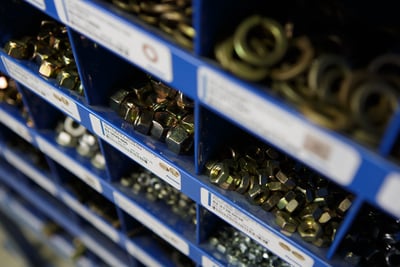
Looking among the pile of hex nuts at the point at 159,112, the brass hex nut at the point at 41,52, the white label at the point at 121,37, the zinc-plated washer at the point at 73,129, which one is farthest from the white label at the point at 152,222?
the white label at the point at 121,37

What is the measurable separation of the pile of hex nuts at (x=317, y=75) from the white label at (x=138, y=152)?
39cm

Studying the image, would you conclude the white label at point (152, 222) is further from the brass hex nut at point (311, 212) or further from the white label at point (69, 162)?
the brass hex nut at point (311, 212)

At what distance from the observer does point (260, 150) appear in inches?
40.5

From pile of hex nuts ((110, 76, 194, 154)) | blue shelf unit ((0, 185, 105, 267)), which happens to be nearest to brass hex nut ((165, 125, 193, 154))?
pile of hex nuts ((110, 76, 194, 154))

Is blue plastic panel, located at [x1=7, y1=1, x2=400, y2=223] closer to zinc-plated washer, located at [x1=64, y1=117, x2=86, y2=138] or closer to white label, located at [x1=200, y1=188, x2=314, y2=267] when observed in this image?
white label, located at [x1=200, y1=188, x2=314, y2=267]

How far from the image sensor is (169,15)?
71cm

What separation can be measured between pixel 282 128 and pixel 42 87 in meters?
0.73

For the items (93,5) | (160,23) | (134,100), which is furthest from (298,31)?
(134,100)

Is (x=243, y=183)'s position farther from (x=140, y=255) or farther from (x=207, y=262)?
(x=140, y=255)

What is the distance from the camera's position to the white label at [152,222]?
49.8 inches

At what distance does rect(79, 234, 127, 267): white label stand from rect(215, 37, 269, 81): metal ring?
1.29 metres

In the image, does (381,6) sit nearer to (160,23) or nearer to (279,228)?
(160,23)

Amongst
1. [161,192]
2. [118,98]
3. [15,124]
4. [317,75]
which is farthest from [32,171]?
[317,75]

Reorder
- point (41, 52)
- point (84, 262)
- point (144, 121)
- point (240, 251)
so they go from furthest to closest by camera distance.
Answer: point (84, 262)
point (240, 251)
point (41, 52)
point (144, 121)
